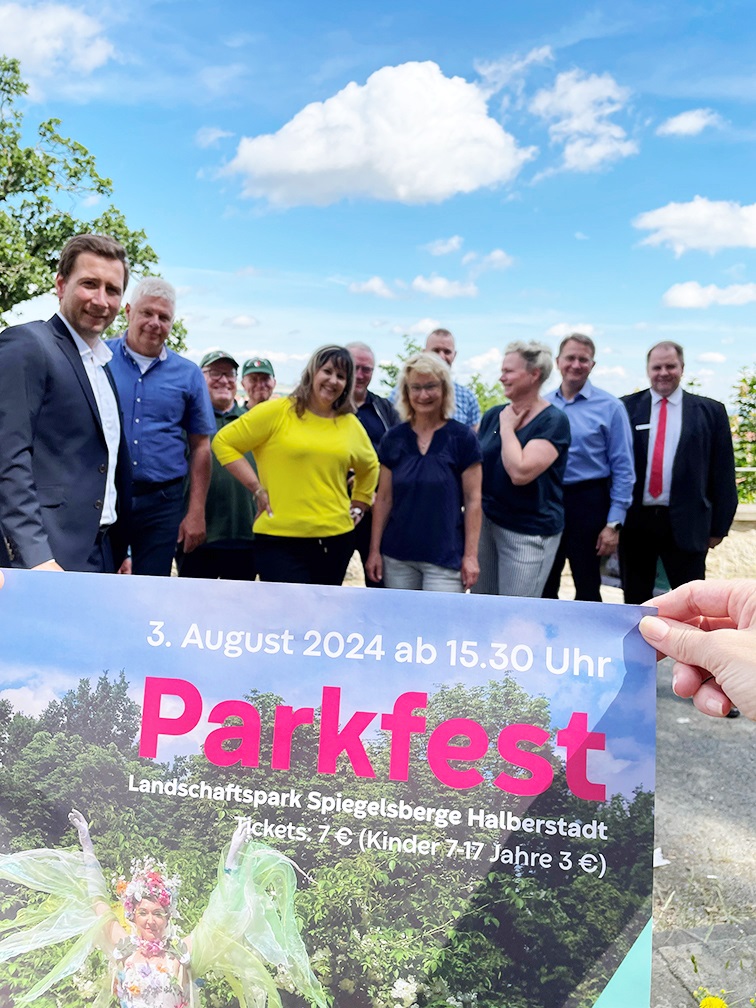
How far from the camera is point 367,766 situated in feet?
4.63

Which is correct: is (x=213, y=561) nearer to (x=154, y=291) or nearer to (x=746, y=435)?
(x=154, y=291)

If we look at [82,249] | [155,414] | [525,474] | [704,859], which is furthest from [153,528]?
[704,859]

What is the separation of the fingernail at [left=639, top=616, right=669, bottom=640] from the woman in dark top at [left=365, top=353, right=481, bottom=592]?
2681 mm

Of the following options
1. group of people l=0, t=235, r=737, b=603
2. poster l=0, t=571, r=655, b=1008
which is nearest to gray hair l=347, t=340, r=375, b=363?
group of people l=0, t=235, r=737, b=603

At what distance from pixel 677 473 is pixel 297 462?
7.74 feet

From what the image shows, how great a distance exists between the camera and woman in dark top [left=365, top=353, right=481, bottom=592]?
4.13 metres

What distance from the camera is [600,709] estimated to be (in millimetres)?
1383

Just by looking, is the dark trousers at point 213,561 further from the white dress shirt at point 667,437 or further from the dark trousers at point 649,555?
the white dress shirt at point 667,437

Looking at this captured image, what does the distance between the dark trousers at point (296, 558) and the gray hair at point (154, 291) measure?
130cm

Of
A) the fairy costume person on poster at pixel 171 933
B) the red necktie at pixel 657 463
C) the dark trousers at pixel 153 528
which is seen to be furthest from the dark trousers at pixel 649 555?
the fairy costume person on poster at pixel 171 933

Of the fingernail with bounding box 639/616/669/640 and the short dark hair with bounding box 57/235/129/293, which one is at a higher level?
the short dark hair with bounding box 57/235/129/293

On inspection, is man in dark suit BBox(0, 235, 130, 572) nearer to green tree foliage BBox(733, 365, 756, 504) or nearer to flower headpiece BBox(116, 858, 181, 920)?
flower headpiece BBox(116, 858, 181, 920)

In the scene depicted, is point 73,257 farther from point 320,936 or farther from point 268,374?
point 268,374

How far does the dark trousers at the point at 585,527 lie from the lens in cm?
493
